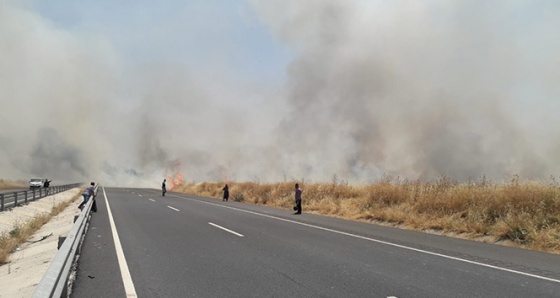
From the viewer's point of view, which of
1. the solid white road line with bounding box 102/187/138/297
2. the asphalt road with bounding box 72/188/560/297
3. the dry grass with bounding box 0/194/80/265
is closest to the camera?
the solid white road line with bounding box 102/187/138/297

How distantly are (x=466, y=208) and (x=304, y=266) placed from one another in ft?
30.0

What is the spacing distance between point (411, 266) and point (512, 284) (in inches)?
63.4

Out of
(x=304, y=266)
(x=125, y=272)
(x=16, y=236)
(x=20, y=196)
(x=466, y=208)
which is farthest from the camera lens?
(x=20, y=196)

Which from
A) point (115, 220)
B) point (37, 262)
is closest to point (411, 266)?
point (37, 262)

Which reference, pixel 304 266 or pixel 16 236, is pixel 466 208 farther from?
pixel 16 236

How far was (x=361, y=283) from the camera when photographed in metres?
5.93

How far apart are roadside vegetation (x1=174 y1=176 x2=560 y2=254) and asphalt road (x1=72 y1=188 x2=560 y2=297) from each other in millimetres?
1482

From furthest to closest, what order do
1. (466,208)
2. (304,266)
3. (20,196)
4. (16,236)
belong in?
(20,196), (466,208), (16,236), (304,266)

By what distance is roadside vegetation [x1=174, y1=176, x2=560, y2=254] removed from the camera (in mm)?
11133

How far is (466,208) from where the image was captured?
46.0 feet

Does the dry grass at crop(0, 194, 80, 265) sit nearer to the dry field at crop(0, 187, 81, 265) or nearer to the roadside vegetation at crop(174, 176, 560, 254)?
the dry field at crop(0, 187, 81, 265)

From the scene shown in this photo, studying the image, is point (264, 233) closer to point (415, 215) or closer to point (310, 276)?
point (310, 276)

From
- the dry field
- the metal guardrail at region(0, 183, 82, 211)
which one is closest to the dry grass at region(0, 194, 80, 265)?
the dry field

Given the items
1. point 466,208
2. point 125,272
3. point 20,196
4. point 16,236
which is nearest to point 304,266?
point 125,272
